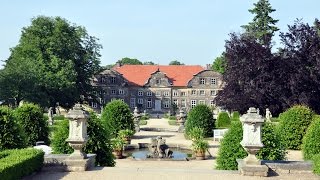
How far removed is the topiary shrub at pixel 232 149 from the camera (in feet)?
42.6

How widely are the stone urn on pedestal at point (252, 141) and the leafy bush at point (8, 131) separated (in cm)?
668

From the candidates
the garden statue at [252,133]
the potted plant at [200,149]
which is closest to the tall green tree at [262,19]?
the potted plant at [200,149]

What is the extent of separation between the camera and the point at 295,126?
2273cm

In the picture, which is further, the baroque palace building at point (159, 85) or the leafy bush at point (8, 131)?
the baroque palace building at point (159, 85)

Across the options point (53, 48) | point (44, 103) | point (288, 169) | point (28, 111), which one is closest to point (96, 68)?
point (53, 48)

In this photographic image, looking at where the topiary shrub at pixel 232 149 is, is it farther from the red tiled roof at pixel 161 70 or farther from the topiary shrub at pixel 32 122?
the red tiled roof at pixel 161 70

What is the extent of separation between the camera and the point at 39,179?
1123 cm

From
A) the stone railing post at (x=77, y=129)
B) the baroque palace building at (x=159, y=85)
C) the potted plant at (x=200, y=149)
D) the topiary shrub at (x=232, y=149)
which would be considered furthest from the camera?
the baroque palace building at (x=159, y=85)

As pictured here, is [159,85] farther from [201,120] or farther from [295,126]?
[295,126]

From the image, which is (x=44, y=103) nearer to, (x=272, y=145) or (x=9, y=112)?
(x=9, y=112)

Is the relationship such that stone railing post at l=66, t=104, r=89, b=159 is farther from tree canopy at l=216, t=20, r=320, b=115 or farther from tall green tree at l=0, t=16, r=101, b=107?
tall green tree at l=0, t=16, r=101, b=107

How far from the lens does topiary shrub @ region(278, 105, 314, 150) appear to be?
22.7 meters

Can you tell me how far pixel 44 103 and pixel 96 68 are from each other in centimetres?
1094

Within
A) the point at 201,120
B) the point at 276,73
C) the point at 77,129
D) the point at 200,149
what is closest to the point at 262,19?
the point at 276,73
